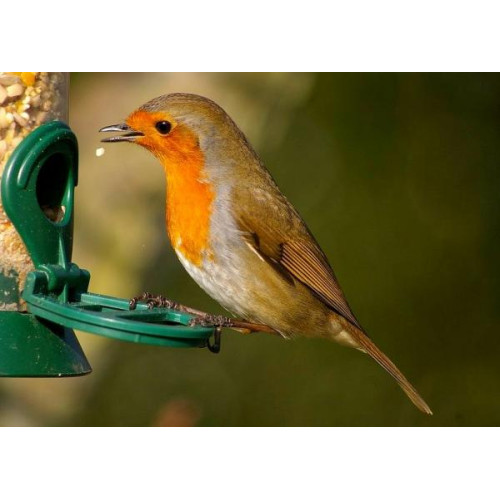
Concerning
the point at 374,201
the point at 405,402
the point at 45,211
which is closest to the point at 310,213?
the point at 374,201

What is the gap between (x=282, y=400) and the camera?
6.65m

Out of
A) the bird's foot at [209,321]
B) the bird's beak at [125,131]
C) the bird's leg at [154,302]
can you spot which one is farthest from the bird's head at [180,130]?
the bird's foot at [209,321]

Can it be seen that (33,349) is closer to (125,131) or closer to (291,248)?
(125,131)

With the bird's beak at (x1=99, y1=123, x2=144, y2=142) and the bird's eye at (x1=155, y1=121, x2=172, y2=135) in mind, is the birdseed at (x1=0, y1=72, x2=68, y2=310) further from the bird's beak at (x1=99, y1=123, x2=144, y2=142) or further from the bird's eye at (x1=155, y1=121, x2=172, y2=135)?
the bird's eye at (x1=155, y1=121, x2=172, y2=135)

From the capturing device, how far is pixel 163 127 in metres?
4.88

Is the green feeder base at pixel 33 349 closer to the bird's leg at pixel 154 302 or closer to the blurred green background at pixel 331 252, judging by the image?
the bird's leg at pixel 154 302

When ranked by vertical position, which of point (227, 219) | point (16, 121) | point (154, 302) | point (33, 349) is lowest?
point (33, 349)

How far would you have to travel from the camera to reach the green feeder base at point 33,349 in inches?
173

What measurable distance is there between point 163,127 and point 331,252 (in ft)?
6.72

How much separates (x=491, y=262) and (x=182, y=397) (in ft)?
6.80

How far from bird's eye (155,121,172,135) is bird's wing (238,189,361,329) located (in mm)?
499

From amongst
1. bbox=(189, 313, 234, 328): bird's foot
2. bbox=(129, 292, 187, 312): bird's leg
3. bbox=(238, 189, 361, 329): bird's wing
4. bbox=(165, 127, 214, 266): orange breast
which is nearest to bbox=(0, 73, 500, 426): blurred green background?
bbox=(238, 189, 361, 329): bird's wing

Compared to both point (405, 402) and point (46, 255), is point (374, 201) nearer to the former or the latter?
point (405, 402)

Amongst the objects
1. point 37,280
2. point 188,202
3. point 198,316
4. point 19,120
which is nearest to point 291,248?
point 188,202
